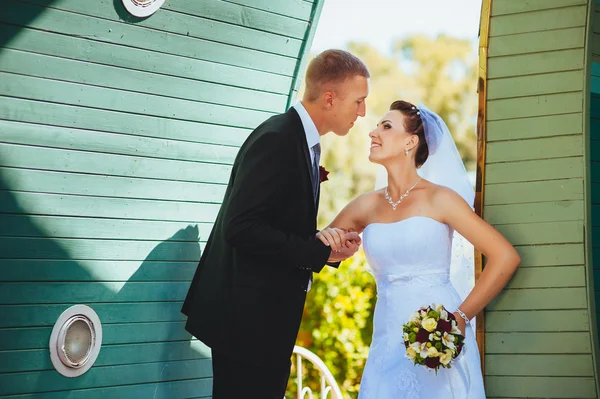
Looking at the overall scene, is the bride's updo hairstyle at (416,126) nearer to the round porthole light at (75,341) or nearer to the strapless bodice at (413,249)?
the strapless bodice at (413,249)

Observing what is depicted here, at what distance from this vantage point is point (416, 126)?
3748mm

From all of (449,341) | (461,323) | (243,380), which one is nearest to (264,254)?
(243,380)

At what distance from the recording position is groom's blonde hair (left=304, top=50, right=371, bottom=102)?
3289mm

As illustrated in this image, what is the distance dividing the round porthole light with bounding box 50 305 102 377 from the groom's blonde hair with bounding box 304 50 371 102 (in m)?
1.38

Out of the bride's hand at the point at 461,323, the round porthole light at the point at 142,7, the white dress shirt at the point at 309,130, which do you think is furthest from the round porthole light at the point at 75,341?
the bride's hand at the point at 461,323

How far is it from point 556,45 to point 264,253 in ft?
5.16

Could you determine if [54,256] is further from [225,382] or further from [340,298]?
[340,298]

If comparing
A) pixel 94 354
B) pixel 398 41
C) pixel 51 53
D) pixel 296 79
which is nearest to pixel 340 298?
pixel 296 79

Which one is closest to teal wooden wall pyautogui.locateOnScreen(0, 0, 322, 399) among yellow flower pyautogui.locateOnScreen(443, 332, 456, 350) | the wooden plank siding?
the wooden plank siding

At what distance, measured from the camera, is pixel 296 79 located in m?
4.07

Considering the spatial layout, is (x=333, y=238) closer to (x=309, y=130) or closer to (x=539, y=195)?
(x=309, y=130)

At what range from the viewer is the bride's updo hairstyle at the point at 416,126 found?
3.74m

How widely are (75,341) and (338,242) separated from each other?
4.14ft

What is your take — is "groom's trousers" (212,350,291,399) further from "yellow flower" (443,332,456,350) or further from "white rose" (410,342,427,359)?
"yellow flower" (443,332,456,350)
